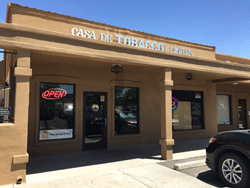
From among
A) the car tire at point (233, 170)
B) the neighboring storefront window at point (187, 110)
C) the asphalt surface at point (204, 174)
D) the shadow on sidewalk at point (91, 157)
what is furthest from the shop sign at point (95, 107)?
the car tire at point (233, 170)

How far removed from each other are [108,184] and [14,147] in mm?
2335

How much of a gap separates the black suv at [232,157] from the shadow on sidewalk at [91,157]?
2.50m

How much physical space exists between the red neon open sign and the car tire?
5625mm

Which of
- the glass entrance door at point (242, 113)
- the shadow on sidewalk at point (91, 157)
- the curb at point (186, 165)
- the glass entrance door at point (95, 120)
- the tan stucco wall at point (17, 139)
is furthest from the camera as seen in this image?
the glass entrance door at point (242, 113)

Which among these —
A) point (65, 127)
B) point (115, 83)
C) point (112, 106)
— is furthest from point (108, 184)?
point (115, 83)

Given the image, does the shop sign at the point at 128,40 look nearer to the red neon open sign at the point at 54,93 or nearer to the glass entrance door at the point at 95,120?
the red neon open sign at the point at 54,93

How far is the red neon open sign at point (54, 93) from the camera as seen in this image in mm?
7145

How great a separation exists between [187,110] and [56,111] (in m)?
6.88

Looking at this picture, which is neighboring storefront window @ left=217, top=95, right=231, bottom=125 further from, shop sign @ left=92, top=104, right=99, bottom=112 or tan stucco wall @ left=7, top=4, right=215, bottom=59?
shop sign @ left=92, top=104, right=99, bottom=112

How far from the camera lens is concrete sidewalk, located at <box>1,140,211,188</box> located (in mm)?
4625

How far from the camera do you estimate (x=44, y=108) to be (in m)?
7.13

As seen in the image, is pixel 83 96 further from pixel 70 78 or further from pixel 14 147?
pixel 14 147

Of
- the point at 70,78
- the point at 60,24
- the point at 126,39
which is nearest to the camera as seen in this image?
the point at 60,24

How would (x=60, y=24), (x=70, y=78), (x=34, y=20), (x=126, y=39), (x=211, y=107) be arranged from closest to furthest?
(x=34, y=20) < (x=60, y=24) < (x=70, y=78) < (x=126, y=39) < (x=211, y=107)
